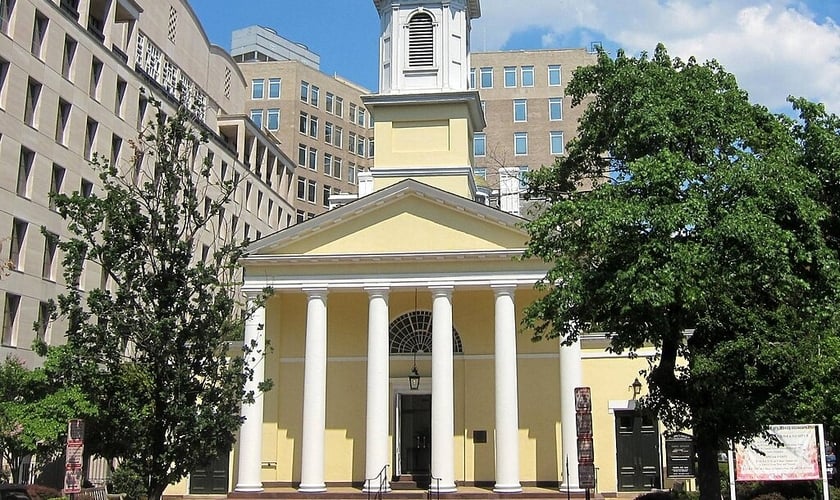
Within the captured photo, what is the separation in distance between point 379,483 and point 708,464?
13198mm

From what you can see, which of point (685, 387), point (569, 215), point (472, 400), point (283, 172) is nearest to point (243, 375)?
point (569, 215)

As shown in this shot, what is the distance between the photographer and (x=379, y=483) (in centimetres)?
2931

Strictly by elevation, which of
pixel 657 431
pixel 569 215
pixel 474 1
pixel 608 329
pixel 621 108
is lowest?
pixel 657 431

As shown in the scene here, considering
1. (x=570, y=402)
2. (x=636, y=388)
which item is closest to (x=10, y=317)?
(x=570, y=402)

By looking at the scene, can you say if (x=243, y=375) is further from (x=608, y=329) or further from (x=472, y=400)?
(x=472, y=400)

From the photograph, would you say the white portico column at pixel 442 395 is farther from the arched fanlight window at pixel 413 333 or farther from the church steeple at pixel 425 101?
the church steeple at pixel 425 101

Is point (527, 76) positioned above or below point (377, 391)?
above

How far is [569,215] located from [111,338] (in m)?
8.98

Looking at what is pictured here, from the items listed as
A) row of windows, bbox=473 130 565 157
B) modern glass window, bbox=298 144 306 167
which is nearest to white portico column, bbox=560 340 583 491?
row of windows, bbox=473 130 565 157

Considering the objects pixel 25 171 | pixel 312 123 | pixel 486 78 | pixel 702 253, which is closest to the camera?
pixel 702 253

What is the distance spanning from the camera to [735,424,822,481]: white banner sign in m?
20.0

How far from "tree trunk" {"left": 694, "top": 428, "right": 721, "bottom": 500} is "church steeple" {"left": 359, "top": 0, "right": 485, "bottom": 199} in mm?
17820

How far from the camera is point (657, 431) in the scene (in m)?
31.5

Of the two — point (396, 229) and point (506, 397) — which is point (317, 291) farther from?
point (506, 397)
